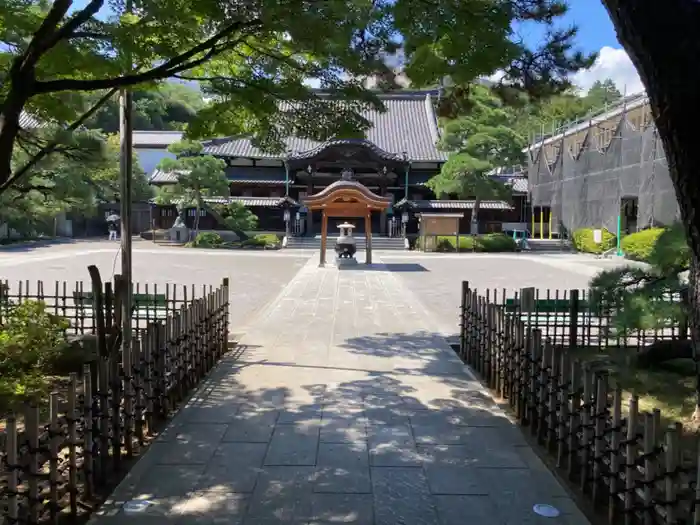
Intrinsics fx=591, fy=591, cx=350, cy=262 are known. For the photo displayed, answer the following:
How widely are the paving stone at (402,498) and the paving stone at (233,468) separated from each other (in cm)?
79

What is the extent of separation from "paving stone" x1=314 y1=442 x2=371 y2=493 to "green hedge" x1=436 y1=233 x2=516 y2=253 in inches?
1134

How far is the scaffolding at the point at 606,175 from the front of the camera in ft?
86.6

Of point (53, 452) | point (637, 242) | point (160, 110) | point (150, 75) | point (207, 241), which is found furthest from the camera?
point (160, 110)

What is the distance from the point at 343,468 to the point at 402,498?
54 centimetres

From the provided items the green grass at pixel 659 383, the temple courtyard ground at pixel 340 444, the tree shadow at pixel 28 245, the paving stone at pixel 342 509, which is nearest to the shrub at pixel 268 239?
the tree shadow at pixel 28 245

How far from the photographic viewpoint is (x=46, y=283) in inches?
589

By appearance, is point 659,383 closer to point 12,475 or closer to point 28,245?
point 12,475

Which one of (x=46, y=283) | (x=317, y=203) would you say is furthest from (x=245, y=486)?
(x=317, y=203)

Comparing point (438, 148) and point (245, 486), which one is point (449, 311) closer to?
point (245, 486)

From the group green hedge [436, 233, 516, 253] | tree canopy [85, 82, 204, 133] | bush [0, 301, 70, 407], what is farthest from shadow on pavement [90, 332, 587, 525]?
tree canopy [85, 82, 204, 133]

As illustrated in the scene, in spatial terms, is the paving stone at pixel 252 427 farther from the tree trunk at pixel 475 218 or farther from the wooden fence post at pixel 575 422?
the tree trunk at pixel 475 218

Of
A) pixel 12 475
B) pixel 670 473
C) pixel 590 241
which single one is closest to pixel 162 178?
pixel 590 241

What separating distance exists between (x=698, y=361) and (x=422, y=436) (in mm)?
2067

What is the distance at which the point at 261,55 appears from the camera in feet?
16.6
